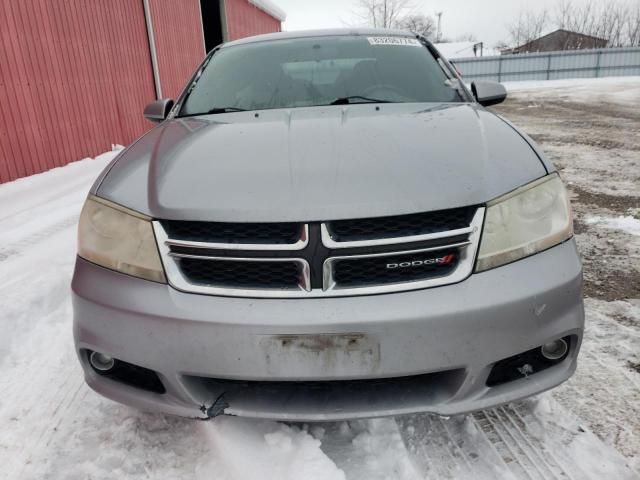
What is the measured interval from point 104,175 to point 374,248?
3.60ft

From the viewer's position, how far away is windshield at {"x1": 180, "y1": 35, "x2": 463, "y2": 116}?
2500 mm

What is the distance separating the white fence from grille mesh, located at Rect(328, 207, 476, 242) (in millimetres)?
28754

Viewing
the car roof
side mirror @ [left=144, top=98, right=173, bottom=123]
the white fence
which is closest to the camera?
side mirror @ [left=144, top=98, right=173, bottom=123]

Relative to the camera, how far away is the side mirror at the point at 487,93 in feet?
9.07

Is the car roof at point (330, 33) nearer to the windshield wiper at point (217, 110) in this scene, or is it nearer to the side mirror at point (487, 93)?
the side mirror at point (487, 93)

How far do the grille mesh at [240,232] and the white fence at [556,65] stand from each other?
28.9 m

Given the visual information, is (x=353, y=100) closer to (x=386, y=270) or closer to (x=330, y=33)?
(x=330, y=33)

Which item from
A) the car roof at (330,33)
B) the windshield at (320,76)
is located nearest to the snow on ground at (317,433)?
the windshield at (320,76)

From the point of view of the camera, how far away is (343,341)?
137cm

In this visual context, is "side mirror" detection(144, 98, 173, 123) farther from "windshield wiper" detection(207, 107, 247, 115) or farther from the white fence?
the white fence

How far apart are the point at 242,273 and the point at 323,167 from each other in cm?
42

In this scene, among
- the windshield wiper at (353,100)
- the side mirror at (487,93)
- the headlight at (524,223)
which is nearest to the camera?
the headlight at (524,223)

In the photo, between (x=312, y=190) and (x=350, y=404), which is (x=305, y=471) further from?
(x=312, y=190)

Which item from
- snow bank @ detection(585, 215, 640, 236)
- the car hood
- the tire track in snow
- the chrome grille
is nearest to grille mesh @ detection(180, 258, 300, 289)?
the chrome grille
